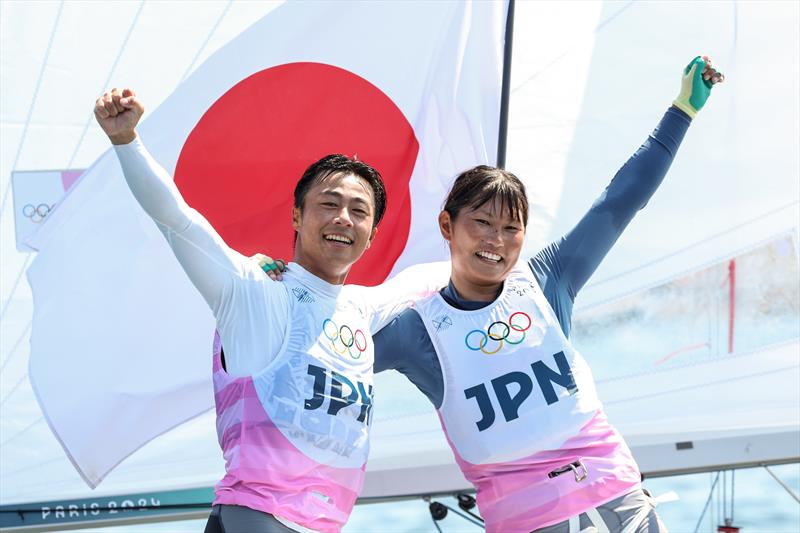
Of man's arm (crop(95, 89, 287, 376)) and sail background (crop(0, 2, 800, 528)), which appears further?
sail background (crop(0, 2, 800, 528))

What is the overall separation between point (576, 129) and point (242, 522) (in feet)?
5.55

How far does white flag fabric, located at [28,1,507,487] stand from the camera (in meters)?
2.50

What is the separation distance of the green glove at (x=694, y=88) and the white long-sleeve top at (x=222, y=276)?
841 millimetres

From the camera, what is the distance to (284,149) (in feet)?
8.70

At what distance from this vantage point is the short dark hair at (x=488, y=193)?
1.93m

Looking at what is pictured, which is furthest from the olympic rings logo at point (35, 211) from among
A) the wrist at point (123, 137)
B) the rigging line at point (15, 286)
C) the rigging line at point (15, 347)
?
the wrist at point (123, 137)

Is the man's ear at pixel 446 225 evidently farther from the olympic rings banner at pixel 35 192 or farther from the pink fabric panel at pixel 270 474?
the olympic rings banner at pixel 35 192

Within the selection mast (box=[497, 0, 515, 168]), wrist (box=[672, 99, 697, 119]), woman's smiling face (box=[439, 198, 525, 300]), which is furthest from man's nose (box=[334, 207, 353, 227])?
mast (box=[497, 0, 515, 168])

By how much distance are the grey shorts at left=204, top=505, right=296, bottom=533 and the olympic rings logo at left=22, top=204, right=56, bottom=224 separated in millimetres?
1543

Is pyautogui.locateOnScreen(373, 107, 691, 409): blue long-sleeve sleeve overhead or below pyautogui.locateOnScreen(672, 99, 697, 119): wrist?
below

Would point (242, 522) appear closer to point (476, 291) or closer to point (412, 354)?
point (412, 354)

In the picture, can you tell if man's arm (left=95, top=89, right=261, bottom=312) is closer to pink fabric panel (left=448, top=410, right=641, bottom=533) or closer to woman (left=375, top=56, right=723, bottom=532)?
woman (left=375, top=56, right=723, bottom=532)

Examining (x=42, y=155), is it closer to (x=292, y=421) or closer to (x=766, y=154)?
(x=292, y=421)

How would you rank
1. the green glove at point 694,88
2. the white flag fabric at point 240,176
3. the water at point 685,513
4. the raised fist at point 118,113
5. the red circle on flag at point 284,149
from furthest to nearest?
the water at point 685,513 → the red circle on flag at point 284,149 → the white flag fabric at point 240,176 → the green glove at point 694,88 → the raised fist at point 118,113
